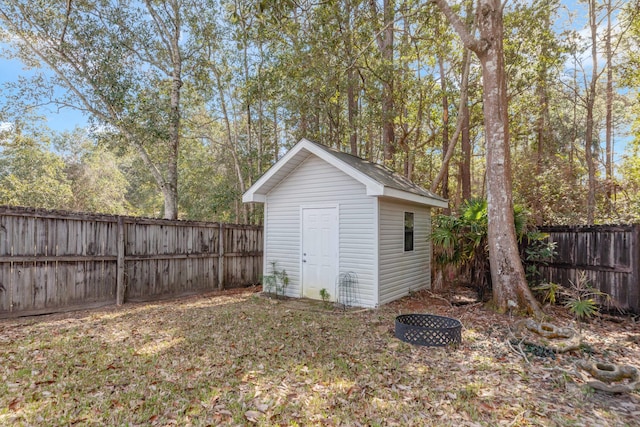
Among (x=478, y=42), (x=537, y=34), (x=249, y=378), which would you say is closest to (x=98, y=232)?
(x=249, y=378)

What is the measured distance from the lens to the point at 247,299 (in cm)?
764

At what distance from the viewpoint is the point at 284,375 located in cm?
354

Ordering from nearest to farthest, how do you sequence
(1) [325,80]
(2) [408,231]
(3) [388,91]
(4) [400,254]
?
(4) [400,254] → (2) [408,231] → (1) [325,80] → (3) [388,91]

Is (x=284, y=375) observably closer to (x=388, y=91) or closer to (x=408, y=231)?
(x=408, y=231)

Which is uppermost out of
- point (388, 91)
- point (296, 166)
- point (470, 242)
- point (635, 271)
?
point (388, 91)

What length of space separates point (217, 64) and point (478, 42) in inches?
393

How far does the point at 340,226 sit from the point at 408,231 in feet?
6.48

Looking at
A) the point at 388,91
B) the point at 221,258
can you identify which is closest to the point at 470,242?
the point at 221,258

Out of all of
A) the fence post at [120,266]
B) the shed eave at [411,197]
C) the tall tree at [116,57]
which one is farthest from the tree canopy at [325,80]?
the fence post at [120,266]

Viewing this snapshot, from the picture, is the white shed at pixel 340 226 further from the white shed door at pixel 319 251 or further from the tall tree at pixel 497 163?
the tall tree at pixel 497 163

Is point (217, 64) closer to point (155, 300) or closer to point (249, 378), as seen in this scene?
point (155, 300)

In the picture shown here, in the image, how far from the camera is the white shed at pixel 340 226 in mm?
6730

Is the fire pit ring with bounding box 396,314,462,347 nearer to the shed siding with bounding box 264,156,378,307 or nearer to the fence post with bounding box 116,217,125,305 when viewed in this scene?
the shed siding with bounding box 264,156,378,307

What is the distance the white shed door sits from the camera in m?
7.23
